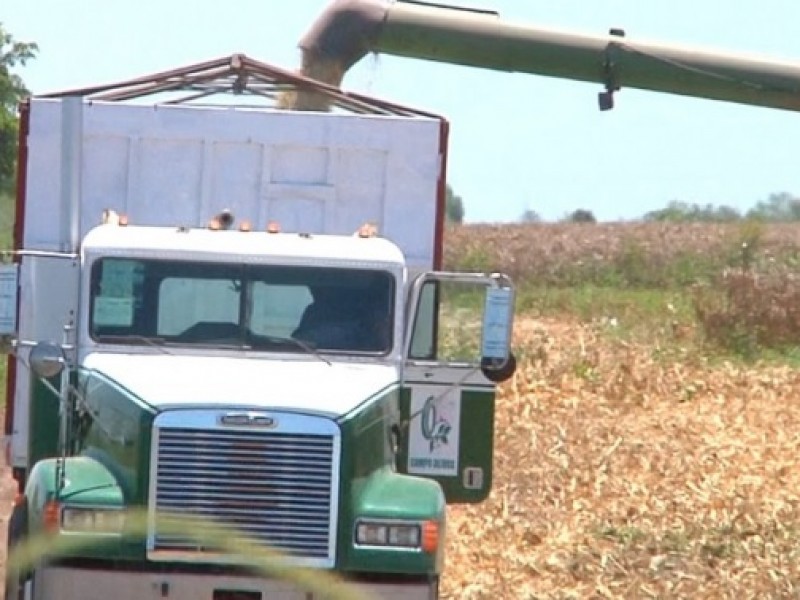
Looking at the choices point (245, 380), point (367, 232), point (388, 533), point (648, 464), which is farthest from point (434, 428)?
point (648, 464)

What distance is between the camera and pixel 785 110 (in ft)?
48.3

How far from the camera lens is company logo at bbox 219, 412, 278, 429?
825cm

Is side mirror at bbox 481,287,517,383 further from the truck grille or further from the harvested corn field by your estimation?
the harvested corn field

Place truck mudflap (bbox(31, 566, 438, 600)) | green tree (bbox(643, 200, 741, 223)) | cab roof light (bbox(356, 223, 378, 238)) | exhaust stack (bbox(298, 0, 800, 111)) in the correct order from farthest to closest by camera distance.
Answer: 1. green tree (bbox(643, 200, 741, 223))
2. exhaust stack (bbox(298, 0, 800, 111))
3. cab roof light (bbox(356, 223, 378, 238))
4. truck mudflap (bbox(31, 566, 438, 600))

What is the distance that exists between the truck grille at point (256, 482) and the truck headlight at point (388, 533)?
13 centimetres

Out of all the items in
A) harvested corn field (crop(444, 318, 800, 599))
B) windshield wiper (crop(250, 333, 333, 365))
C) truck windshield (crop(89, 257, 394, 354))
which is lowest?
harvested corn field (crop(444, 318, 800, 599))

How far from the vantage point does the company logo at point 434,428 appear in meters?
9.81

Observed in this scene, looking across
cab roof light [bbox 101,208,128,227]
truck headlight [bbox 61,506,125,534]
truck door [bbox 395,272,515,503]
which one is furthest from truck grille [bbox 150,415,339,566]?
cab roof light [bbox 101,208,128,227]

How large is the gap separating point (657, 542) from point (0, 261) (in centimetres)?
509

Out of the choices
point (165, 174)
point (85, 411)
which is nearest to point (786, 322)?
point (165, 174)

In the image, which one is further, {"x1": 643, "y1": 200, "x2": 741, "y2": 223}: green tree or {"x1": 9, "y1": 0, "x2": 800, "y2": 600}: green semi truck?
{"x1": 643, "y1": 200, "x2": 741, "y2": 223}: green tree

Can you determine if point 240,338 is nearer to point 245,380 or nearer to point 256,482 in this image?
point 245,380

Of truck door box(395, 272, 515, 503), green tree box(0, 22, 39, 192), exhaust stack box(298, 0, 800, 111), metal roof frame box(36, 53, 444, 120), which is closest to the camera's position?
truck door box(395, 272, 515, 503)

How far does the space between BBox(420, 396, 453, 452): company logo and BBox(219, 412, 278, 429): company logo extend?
1556mm
